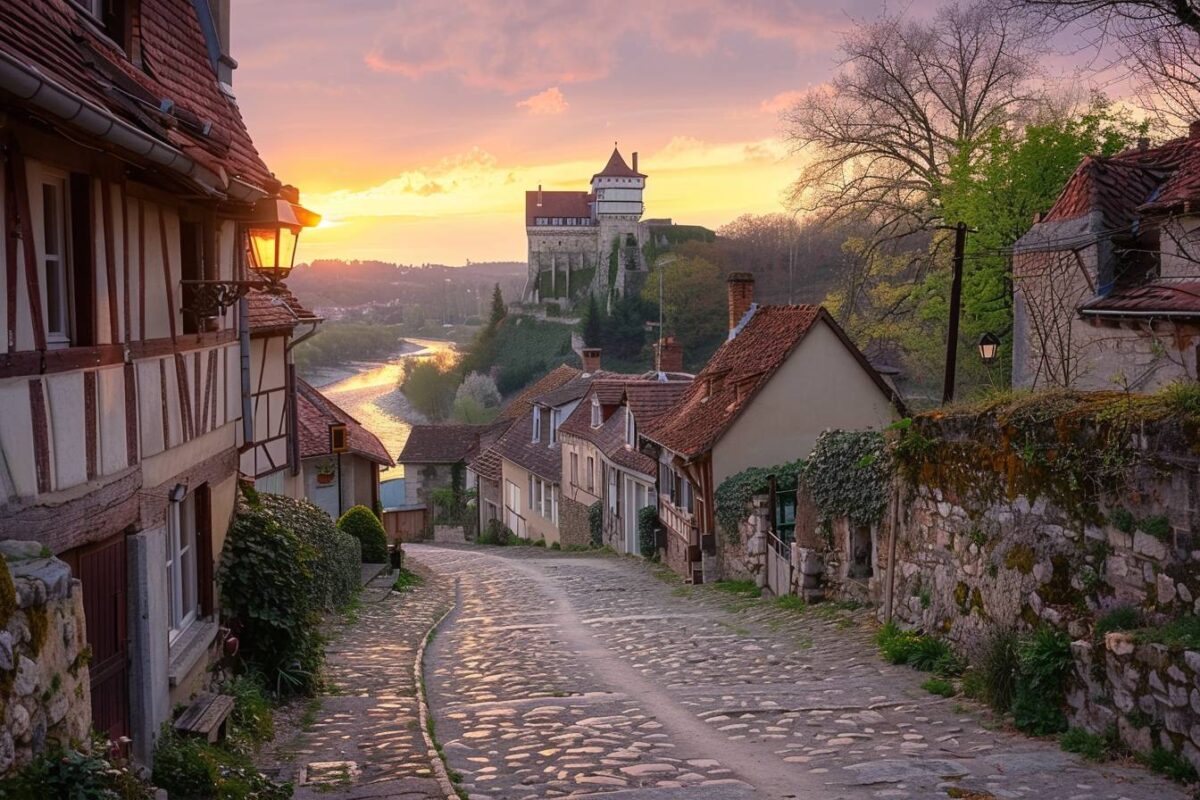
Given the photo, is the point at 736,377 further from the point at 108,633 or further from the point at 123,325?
the point at 108,633

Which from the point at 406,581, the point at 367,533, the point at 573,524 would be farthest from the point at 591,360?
the point at 406,581

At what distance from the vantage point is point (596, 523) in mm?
36531

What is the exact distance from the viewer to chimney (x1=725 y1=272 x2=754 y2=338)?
1180 inches

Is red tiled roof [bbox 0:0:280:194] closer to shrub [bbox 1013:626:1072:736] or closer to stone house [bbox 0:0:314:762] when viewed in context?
stone house [bbox 0:0:314:762]

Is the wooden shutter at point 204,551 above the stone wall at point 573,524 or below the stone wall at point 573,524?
above

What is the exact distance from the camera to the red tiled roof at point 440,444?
5750cm

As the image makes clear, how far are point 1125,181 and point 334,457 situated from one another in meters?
18.5

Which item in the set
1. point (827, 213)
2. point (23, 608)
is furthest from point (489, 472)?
point (23, 608)

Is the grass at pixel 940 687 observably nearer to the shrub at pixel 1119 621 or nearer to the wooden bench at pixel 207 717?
the shrub at pixel 1119 621

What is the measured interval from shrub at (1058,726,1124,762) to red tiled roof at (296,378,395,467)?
19261 millimetres

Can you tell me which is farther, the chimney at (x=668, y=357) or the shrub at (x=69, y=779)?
the chimney at (x=668, y=357)

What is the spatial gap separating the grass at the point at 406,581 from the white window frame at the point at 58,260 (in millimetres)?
15679

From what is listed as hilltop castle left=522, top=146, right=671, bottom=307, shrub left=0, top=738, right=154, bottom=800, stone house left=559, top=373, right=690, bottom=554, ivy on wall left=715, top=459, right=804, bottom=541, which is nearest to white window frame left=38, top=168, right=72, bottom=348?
shrub left=0, top=738, right=154, bottom=800

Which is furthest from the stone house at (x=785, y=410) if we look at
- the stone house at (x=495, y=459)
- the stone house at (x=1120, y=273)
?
the stone house at (x=495, y=459)
